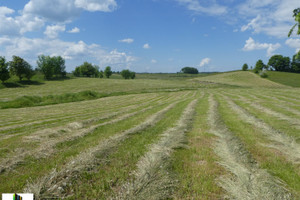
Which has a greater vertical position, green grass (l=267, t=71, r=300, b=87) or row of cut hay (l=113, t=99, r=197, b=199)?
green grass (l=267, t=71, r=300, b=87)

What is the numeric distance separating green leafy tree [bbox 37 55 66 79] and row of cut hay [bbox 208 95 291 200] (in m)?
96.5

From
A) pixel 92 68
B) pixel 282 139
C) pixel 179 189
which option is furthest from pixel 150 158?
pixel 92 68

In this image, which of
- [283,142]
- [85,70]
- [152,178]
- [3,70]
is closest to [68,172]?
[152,178]

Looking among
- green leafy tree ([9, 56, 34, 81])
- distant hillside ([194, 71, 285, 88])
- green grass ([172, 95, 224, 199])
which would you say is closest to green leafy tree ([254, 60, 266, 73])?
distant hillside ([194, 71, 285, 88])

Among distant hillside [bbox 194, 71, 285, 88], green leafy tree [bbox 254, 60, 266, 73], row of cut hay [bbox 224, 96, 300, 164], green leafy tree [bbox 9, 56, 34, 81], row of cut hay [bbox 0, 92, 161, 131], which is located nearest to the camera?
row of cut hay [bbox 224, 96, 300, 164]

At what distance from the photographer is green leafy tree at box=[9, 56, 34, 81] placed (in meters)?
65.1

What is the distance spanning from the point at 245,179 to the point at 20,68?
289 feet

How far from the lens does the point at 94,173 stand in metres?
4.34

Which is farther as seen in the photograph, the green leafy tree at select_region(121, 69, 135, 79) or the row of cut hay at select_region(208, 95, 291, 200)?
the green leafy tree at select_region(121, 69, 135, 79)

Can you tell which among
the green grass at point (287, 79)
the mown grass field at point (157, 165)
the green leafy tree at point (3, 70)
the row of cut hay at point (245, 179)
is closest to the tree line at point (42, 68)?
the green leafy tree at point (3, 70)

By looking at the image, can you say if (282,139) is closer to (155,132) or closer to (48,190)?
(155,132)

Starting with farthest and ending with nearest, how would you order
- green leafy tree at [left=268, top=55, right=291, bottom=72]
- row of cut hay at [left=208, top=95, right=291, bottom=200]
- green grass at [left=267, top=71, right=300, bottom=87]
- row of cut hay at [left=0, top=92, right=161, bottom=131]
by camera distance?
green leafy tree at [left=268, top=55, right=291, bottom=72] → green grass at [left=267, top=71, right=300, bottom=87] → row of cut hay at [left=0, top=92, right=161, bottom=131] → row of cut hay at [left=208, top=95, right=291, bottom=200]

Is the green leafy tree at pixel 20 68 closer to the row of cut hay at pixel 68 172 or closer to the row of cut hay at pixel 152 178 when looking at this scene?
the row of cut hay at pixel 68 172

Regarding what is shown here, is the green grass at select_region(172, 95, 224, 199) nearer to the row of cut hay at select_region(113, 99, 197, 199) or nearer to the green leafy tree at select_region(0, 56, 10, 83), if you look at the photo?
the row of cut hay at select_region(113, 99, 197, 199)
